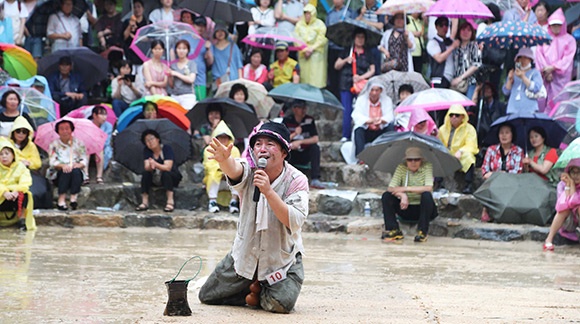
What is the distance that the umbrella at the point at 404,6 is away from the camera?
1416cm

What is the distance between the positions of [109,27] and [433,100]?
18.5ft

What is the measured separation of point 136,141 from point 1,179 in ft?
6.23

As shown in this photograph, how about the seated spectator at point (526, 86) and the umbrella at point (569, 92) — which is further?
the seated spectator at point (526, 86)

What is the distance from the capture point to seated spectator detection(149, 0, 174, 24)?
15508 millimetres

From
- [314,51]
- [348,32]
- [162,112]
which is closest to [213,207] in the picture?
[162,112]

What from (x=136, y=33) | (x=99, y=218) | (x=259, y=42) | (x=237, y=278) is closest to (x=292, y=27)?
(x=259, y=42)

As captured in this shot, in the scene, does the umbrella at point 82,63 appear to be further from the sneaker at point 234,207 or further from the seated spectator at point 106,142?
the sneaker at point 234,207

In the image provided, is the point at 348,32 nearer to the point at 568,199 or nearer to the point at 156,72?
the point at 156,72

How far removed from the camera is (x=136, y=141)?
12969mm

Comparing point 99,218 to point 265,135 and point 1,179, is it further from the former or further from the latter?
point 265,135

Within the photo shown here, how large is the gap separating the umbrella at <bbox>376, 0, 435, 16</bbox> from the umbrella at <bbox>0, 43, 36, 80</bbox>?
5.01 metres

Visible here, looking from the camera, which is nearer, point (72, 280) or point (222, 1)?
point (72, 280)

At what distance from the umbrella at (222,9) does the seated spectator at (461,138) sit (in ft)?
11.2

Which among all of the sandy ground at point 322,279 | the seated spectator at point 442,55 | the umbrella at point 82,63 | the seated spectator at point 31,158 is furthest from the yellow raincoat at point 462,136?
the seated spectator at point 31,158
